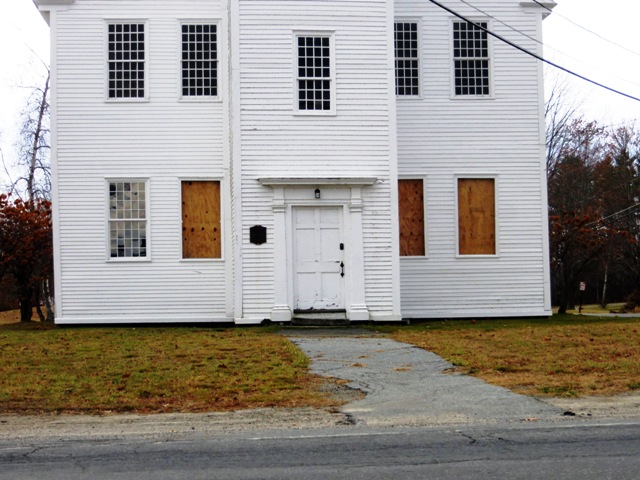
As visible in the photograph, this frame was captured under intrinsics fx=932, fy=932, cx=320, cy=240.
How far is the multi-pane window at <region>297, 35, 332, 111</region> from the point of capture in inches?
816

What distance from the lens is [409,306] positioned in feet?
74.3

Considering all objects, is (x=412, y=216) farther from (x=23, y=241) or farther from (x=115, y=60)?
(x=23, y=241)

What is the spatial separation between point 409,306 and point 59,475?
16043 mm

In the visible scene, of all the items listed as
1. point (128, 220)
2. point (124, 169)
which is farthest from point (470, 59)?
point (128, 220)

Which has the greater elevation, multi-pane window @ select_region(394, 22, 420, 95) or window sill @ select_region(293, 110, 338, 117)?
multi-pane window @ select_region(394, 22, 420, 95)

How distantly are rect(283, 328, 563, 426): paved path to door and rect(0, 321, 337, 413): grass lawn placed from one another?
491mm

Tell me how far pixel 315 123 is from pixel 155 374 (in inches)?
368

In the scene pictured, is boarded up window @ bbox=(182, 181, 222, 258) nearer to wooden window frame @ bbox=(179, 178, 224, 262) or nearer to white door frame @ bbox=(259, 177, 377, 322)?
wooden window frame @ bbox=(179, 178, 224, 262)

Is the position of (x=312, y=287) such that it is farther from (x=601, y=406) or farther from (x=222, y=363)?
(x=601, y=406)

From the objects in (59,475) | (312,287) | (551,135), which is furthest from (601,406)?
(551,135)

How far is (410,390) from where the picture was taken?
442 inches

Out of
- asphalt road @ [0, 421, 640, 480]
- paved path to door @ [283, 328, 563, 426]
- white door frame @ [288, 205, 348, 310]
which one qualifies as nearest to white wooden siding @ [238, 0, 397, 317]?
white door frame @ [288, 205, 348, 310]

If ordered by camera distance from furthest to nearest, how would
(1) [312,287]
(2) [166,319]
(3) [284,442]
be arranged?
(2) [166,319], (1) [312,287], (3) [284,442]

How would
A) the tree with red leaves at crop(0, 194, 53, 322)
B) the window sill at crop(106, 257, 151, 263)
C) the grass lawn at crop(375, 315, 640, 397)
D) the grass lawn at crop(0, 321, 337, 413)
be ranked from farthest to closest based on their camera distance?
1. the tree with red leaves at crop(0, 194, 53, 322)
2. the window sill at crop(106, 257, 151, 263)
3. the grass lawn at crop(375, 315, 640, 397)
4. the grass lawn at crop(0, 321, 337, 413)
